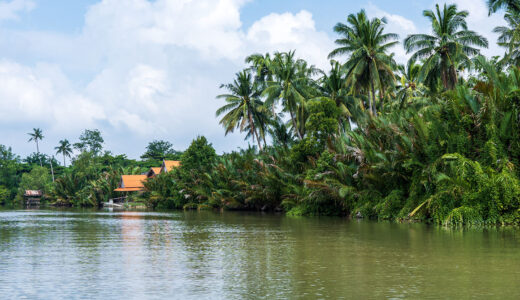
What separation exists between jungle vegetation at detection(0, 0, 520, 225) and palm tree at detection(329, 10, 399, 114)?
8 centimetres

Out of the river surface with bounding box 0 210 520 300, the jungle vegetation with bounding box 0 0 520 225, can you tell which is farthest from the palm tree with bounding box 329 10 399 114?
the river surface with bounding box 0 210 520 300

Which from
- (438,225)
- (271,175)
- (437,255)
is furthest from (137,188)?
(437,255)

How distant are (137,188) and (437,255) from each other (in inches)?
2467

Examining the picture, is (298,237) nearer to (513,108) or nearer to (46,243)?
(46,243)

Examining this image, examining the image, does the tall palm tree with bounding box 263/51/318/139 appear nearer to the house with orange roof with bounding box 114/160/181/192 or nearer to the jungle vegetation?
the jungle vegetation

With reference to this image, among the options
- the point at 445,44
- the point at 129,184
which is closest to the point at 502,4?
the point at 445,44

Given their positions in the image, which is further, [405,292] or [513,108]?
[513,108]

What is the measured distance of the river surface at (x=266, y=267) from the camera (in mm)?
7922

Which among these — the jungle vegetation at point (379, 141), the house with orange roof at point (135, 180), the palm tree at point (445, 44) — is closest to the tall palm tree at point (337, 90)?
the jungle vegetation at point (379, 141)

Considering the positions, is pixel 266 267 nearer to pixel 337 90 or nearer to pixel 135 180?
pixel 337 90

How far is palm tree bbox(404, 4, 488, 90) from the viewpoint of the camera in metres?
35.5

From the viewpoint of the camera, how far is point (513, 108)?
70.1 feet

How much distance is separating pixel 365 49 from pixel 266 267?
2980cm

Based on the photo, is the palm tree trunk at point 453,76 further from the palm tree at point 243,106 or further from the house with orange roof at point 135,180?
the house with orange roof at point 135,180
